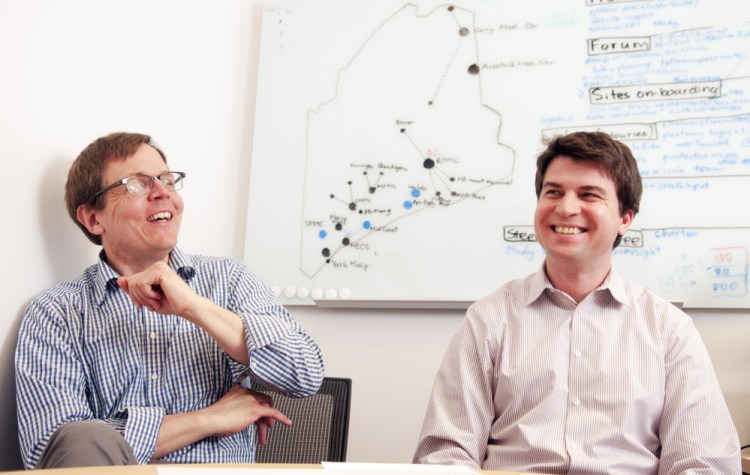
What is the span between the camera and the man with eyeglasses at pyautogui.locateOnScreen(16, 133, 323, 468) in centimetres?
160

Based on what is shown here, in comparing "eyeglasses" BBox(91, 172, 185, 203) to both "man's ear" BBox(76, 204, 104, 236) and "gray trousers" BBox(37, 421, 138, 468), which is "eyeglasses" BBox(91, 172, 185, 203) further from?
"gray trousers" BBox(37, 421, 138, 468)

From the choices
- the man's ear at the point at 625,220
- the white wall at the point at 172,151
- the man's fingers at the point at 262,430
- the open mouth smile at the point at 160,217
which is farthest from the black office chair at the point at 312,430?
the man's ear at the point at 625,220

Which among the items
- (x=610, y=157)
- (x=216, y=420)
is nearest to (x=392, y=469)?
(x=216, y=420)

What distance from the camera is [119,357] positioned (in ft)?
5.65

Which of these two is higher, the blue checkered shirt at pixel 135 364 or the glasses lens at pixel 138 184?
the glasses lens at pixel 138 184

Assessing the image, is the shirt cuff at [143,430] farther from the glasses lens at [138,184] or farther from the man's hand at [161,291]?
the glasses lens at [138,184]

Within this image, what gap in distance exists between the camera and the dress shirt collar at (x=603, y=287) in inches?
67.8

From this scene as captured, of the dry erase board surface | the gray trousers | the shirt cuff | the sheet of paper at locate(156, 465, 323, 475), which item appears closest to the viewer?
the sheet of paper at locate(156, 465, 323, 475)

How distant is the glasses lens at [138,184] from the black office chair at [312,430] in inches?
22.1

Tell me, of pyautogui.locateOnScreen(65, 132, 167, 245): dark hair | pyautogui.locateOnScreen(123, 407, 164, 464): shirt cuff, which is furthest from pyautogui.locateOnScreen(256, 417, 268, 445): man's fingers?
pyautogui.locateOnScreen(65, 132, 167, 245): dark hair

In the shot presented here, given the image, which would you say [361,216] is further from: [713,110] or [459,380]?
[713,110]

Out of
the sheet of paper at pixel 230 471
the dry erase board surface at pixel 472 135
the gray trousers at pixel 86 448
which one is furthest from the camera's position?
the dry erase board surface at pixel 472 135

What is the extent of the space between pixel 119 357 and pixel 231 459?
0.35 metres

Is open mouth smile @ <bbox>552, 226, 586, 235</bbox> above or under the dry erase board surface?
under
